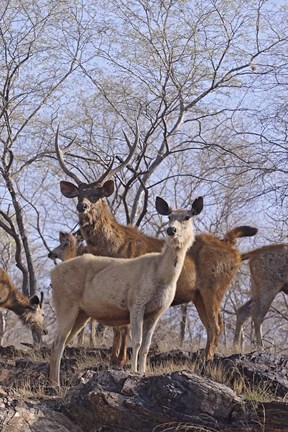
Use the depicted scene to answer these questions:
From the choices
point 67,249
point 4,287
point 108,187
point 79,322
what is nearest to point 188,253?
point 108,187

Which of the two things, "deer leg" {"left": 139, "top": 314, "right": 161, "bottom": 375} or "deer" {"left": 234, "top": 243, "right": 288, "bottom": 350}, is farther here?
"deer" {"left": 234, "top": 243, "right": 288, "bottom": 350}

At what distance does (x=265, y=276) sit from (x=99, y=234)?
3.60 m

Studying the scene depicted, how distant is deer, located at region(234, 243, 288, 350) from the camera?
51.5 ft

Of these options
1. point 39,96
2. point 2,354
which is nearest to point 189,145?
point 39,96

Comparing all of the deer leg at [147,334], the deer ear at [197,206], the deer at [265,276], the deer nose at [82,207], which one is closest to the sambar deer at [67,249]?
the deer at [265,276]

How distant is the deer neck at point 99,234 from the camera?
13812 millimetres

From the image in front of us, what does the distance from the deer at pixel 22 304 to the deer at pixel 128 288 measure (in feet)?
23.9

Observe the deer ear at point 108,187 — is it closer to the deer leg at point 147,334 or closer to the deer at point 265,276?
the deer at point 265,276

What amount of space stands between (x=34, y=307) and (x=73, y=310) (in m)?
8.20

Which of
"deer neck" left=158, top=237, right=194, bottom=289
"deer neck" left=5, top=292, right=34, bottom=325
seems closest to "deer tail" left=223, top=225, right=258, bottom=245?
"deer neck" left=158, top=237, right=194, bottom=289

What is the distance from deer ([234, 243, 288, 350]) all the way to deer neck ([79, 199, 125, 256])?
124 inches

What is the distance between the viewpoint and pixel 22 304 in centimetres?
1914

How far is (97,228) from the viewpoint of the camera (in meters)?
13.8

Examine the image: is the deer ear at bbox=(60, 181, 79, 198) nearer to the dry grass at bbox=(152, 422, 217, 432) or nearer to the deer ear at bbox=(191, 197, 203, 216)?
the deer ear at bbox=(191, 197, 203, 216)
